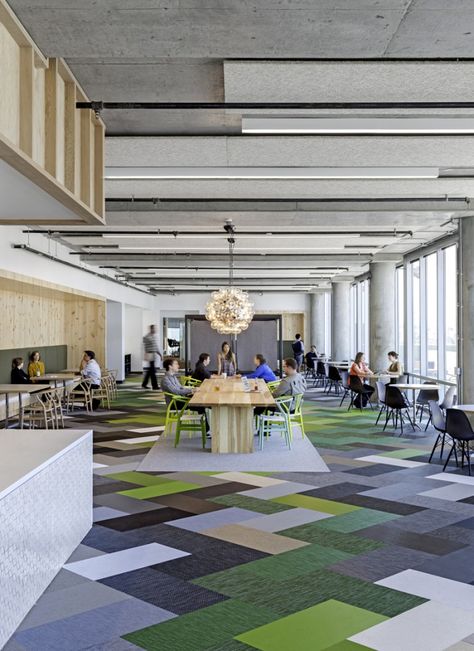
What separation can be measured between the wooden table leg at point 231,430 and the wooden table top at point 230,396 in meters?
0.15

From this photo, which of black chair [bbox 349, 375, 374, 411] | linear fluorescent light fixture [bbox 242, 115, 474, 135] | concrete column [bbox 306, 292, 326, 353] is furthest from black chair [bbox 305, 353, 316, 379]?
linear fluorescent light fixture [bbox 242, 115, 474, 135]

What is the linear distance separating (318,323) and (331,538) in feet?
73.6

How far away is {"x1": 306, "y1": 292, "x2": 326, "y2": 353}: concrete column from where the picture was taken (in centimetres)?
2733

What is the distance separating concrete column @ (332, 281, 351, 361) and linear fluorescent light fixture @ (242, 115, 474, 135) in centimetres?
1660

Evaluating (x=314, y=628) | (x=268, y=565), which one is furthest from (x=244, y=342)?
(x=314, y=628)

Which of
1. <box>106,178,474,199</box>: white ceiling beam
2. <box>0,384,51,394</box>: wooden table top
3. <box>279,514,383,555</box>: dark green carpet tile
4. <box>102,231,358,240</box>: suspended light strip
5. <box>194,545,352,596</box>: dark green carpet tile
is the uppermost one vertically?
<box>106,178,474,199</box>: white ceiling beam

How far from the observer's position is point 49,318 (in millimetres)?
16891

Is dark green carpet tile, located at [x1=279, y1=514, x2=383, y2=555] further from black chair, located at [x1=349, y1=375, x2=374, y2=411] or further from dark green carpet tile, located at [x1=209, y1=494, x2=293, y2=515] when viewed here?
black chair, located at [x1=349, y1=375, x2=374, y2=411]

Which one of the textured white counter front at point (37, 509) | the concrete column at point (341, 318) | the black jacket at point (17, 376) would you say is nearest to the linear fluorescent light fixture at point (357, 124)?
the textured white counter front at point (37, 509)

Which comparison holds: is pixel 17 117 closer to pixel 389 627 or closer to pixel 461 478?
pixel 389 627

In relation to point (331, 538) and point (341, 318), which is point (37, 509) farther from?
point (341, 318)

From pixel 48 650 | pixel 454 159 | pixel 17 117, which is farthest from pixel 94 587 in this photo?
pixel 454 159

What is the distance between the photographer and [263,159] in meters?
6.82

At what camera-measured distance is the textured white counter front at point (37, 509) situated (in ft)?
11.0
